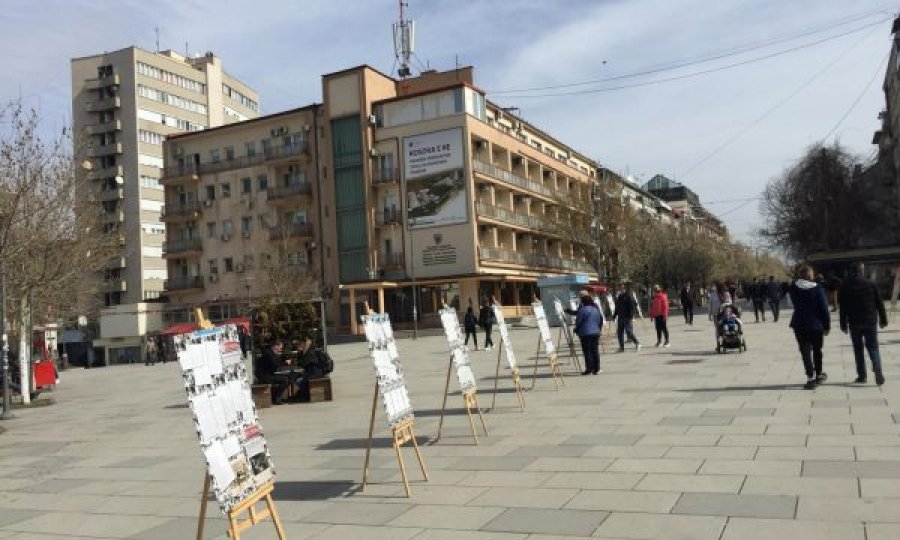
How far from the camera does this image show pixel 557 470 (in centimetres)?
736

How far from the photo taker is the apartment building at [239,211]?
A: 65.1m

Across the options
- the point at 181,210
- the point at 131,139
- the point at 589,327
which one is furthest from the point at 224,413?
the point at 131,139

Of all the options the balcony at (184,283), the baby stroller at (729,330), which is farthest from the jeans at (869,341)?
the balcony at (184,283)

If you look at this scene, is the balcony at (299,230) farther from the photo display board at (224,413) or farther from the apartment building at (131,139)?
the photo display board at (224,413)

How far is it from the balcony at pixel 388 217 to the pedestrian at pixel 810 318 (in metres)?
50.4

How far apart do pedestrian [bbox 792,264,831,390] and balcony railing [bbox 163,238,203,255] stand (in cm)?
6505

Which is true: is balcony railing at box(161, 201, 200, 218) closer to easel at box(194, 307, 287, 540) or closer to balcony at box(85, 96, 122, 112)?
balcony at box(85, 96, 122, 112)

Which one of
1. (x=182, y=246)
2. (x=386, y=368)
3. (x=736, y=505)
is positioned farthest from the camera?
(x=182, y=246)

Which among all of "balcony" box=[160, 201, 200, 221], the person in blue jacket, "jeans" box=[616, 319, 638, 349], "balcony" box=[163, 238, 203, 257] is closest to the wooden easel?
the person in blue jacket

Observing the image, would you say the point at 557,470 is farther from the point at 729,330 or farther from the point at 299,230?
the point at 299,230

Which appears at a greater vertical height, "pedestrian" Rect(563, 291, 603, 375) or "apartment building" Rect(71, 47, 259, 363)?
"apartment building" Rect(71, 47, 259, 363)

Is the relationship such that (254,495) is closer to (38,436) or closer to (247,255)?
(38,436)

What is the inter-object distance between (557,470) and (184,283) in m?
68.3

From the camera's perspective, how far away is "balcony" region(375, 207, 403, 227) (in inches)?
2411
